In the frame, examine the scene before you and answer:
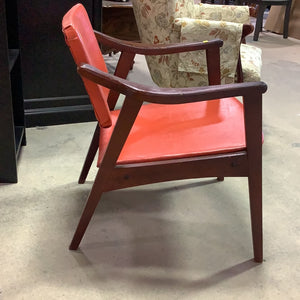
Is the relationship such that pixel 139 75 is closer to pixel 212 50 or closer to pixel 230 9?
pixel 230 9

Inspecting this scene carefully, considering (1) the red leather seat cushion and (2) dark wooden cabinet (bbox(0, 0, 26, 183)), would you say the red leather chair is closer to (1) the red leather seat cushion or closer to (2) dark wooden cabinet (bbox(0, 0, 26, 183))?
(1) the red leather seat cushion

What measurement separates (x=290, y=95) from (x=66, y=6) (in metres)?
1.80

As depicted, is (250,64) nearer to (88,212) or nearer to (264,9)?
(88,212)

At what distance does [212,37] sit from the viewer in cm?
216

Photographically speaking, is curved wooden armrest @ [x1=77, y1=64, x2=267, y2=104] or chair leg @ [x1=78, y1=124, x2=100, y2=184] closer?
curved wooden armrest @ [x1=77, y1=64, x2=267, y2=104]

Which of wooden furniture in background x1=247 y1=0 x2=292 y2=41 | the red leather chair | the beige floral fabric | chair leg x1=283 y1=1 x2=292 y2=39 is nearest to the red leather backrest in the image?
the red leather chair

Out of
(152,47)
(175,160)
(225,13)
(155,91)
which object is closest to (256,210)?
(175,160)

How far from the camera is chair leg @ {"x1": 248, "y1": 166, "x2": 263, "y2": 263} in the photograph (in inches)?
54.0

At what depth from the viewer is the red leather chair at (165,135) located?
1.21 meters

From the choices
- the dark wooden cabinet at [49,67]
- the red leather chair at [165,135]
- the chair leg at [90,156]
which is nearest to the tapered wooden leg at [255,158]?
the red leather chair at [165,135]

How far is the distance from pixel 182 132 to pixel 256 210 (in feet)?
1.19

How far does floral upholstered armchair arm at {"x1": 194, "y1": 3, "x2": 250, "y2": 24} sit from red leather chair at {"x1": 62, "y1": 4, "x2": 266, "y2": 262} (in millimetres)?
1320

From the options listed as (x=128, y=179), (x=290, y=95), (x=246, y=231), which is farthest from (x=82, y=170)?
(x=290, y=95)

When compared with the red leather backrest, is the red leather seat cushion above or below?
below
